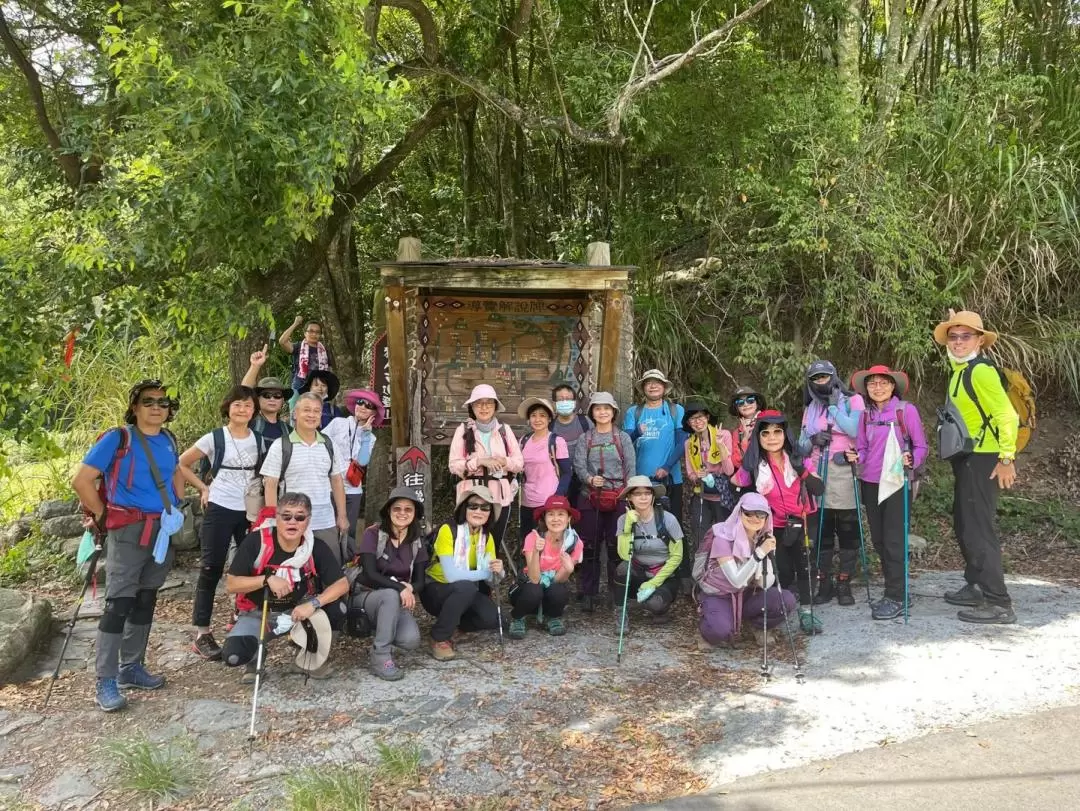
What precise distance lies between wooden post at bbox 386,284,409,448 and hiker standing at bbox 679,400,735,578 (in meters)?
2.41

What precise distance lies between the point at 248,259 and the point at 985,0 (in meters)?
10.6

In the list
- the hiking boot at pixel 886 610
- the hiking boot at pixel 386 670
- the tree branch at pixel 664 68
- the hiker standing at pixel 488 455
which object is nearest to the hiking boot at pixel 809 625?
the hiking boot at pixel 886 610

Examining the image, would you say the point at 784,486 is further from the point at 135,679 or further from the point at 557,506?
the point at 135,679

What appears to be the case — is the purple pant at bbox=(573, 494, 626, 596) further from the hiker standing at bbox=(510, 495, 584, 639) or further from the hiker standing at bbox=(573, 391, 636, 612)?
the hiker standing at bbox=(510, 495, 584, 639)

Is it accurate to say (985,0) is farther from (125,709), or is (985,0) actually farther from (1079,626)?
(125,709)

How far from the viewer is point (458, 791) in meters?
3.51

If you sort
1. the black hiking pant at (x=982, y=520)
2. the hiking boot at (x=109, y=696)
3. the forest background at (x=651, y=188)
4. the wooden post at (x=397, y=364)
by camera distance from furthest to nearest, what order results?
the wooden post at (x=397, y=364) → the forest background at (x=651, y=188) → the black hiking pant at (x=982, y=520) → the hiking boot at (x=109, y=696)

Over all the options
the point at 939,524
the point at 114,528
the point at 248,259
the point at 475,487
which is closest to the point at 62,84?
the point at 248,259

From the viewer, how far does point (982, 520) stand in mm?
5336

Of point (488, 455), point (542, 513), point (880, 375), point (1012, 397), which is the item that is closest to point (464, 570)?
point (542, 513)

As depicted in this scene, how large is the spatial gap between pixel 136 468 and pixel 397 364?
8.72 ft

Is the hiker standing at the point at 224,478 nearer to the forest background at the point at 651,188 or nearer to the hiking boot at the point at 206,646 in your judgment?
the hiking boot at the point at 206,646

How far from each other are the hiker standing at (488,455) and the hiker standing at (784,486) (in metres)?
1.67

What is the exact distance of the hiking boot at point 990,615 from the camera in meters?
5.26
